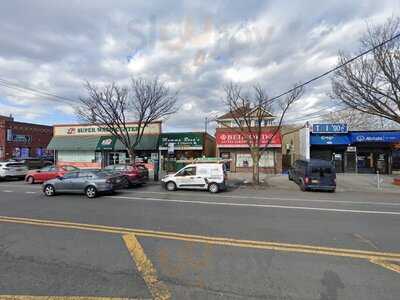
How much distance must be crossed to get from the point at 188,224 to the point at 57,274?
421 cm

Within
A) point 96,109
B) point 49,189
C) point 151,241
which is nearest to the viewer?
point 151,241

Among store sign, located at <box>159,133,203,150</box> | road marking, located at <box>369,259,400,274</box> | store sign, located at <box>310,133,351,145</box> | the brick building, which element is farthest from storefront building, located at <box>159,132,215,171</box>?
road marking, located at <box>369,259,400,274</box>

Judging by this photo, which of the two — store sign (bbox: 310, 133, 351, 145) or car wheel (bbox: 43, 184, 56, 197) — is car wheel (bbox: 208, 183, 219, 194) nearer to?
car wheel (bbox: 43, 184, 56, 197)

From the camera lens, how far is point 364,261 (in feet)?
18.1

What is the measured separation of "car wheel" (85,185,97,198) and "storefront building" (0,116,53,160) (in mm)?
34876

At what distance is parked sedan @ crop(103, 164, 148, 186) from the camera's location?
20031mm

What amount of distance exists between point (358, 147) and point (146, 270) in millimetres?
32356

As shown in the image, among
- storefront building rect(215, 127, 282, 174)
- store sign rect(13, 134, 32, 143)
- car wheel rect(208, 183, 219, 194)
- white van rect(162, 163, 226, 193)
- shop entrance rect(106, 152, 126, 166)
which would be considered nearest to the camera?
car wheel rect(208, 183, 219, 194)

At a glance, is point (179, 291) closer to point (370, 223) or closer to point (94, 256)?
point (94, 256)

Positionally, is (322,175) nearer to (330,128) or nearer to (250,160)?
(250,160)

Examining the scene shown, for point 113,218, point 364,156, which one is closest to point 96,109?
point 113,218

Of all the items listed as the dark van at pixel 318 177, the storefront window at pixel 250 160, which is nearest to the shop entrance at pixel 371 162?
the storefront window at pixel 250 160

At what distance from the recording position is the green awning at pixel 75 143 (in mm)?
34219

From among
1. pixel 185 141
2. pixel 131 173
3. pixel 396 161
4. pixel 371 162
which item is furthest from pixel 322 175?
pixel 396 161
